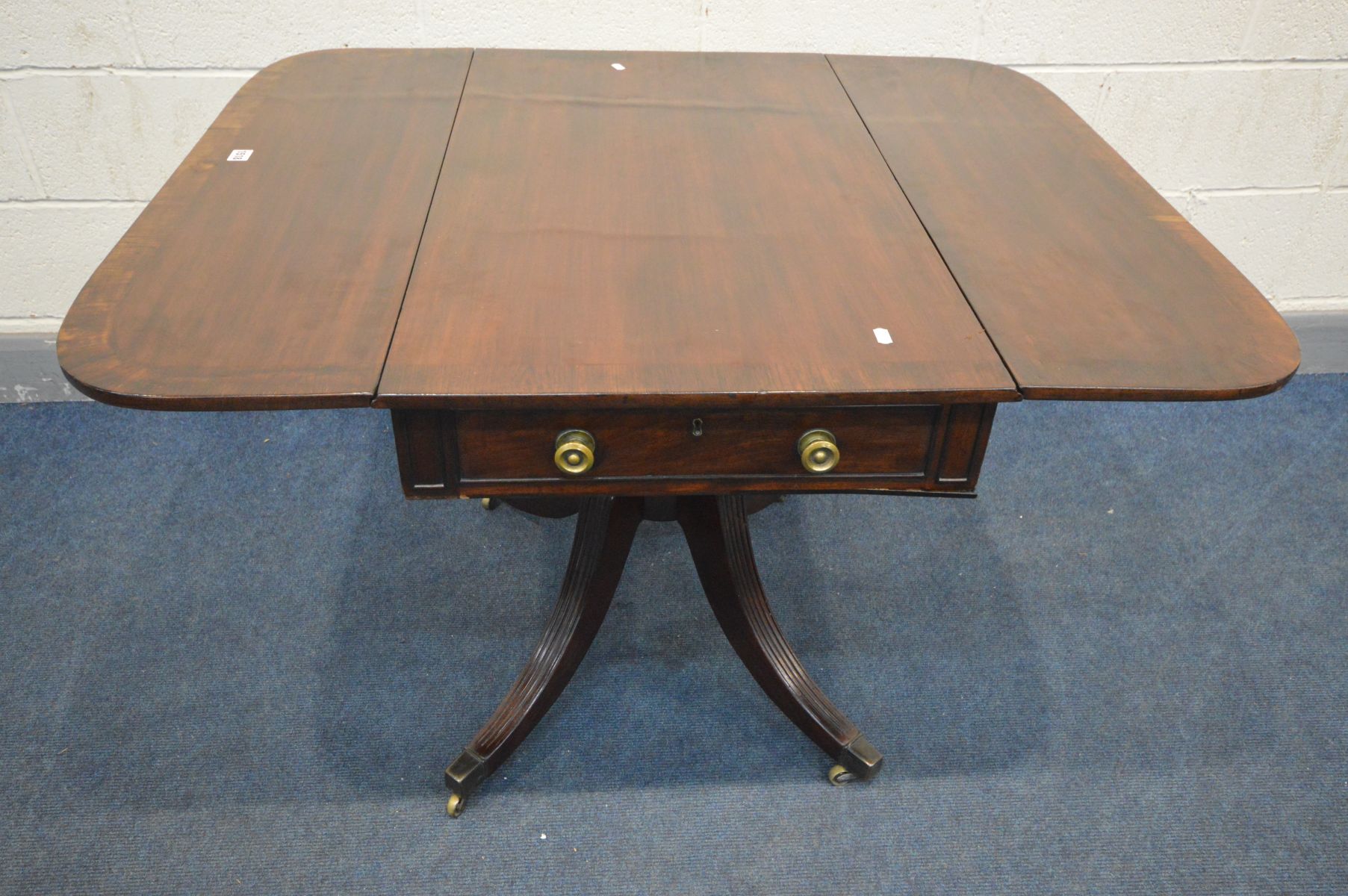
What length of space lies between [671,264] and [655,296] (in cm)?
7

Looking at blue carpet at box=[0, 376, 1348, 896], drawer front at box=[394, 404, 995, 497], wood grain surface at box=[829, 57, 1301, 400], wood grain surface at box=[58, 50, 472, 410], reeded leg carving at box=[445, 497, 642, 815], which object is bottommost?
blue carpet at box=[0, 376, 1348, 896]

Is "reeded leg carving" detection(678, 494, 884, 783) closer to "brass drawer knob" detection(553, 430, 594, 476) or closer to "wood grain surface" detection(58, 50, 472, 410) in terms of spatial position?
"brass drawer knob" detection(553, 430, 594, 476)

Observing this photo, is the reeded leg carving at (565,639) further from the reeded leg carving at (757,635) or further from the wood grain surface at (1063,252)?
the wood grain surface at (1063,252)

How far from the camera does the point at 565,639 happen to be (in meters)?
1.34

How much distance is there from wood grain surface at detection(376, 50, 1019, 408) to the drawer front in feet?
0.19

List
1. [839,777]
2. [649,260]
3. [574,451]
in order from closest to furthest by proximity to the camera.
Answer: [574,451] < [649,260] < [839,777]

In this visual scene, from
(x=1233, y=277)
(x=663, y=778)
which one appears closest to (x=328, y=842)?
(x=663, y=778)

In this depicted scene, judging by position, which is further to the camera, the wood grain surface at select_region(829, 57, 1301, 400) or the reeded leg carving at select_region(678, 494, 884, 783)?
the reeded leg carving at select_region(678, 494, 884, 783)

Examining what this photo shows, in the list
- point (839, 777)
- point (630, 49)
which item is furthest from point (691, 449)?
point (630, 49)

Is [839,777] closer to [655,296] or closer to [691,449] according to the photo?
[691,449]

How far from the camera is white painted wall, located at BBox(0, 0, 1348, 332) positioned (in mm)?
1611

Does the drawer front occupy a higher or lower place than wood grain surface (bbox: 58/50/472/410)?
lower

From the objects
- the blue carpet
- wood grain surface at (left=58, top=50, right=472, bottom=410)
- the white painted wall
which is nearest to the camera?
wood grain surface at (left=58, top=50, right=472, bottom=410)

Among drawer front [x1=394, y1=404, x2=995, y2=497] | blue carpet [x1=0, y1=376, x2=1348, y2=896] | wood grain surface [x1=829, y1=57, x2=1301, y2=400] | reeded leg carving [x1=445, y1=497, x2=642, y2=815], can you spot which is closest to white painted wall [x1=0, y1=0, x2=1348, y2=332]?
wood grain surface [x1=829, y1=57, x2=1301, y2=400]
